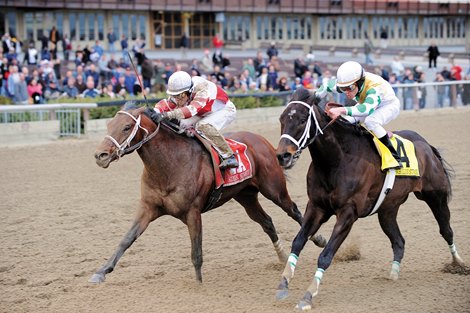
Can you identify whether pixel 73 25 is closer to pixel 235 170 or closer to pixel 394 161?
pixel 235 170

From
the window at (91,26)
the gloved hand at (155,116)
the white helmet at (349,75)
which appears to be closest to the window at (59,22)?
the window at (91,26)

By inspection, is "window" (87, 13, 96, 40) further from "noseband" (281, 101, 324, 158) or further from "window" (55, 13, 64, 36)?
"noseband" (281, 101, 324, 158)

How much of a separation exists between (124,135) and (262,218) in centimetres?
A: 192

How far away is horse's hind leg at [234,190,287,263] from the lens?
798 centimetres

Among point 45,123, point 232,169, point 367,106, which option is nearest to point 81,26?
point 45,123

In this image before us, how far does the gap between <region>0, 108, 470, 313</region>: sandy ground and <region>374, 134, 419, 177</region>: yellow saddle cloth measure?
1.00 meters

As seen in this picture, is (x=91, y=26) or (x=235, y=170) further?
(x=91, y=26)

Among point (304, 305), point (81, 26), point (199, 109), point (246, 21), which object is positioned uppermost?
point (246, 21)

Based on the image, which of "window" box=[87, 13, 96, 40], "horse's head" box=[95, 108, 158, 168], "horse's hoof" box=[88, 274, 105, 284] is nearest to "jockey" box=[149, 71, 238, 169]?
"horse's head" box=[95, 108, 158, 168]

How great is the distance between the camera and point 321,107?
22.2 ft

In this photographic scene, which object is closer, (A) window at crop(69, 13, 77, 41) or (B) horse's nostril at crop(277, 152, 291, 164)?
(B) horse's nostril at crop(277, 152, 291, 164)

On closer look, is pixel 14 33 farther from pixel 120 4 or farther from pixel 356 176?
pixel 356 176

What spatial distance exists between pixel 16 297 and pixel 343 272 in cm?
301

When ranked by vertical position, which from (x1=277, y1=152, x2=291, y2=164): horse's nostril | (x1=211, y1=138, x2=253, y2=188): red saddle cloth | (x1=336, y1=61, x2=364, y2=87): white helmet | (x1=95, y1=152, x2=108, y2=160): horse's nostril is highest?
(x1=336, y1=61, x2=364, y2=87): white helmet
